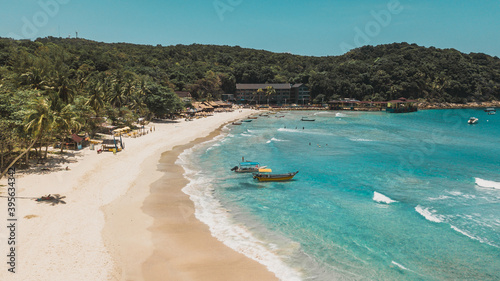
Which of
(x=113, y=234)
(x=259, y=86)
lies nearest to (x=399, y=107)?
(x=259, y=86)

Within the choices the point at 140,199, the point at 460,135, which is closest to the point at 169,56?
the point at 460,135

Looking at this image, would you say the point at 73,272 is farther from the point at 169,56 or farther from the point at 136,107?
the point at 169,56

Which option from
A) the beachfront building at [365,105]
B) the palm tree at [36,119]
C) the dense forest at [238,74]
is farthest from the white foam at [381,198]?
the beachfront building at [365,105]

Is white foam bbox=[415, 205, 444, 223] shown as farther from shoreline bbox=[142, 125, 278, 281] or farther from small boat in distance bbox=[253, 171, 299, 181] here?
shoreline bbox=[142, 125, 278, 281]

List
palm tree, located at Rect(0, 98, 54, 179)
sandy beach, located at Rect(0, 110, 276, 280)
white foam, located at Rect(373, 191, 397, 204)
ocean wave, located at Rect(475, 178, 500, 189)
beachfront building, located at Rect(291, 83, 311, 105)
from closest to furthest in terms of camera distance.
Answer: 1. sandy beach, located at Rect(0, 110, 276, 280)
2. palm tree, located at Rect(0, 98, 54, 179)
3. white foam, located at Rect(373, 191, 397, 204)
4. ocean wave, located at Rect(475, 178, 500, 189)
5. beachfront building, located at Rect(291, 83, 311, 105)

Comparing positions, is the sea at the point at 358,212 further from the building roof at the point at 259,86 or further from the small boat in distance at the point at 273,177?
the building roof at the point at 259,86

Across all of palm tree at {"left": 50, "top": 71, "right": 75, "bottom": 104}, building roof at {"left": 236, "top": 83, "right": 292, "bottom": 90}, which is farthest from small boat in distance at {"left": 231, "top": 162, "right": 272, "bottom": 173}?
building roof at {"left": 236, "top": 83, "right": 292, "bottom": 90}
